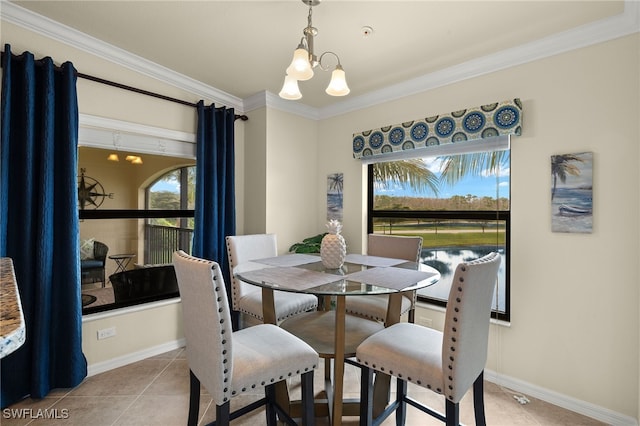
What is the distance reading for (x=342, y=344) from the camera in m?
1.73

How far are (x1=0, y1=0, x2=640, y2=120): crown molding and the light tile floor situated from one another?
2.44 m

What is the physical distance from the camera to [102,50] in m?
2.43

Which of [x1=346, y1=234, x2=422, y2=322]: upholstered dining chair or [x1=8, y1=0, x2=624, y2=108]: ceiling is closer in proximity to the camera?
[x1=8, y1=0, x2=624, y2=108]: ceiling

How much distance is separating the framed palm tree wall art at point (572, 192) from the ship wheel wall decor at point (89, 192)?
3449 mm

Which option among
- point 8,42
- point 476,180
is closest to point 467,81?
point 476,180

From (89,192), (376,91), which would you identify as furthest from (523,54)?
(89,192)

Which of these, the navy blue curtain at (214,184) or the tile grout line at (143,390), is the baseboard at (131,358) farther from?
the navy blue curtain at (214,184)

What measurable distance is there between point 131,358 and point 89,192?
1422 mm

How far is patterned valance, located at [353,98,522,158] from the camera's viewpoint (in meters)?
2.39

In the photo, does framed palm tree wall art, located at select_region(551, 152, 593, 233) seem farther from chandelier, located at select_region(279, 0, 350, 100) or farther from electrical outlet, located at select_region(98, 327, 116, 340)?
electrical outlet, located at select_region(98, 327, 116, 340)

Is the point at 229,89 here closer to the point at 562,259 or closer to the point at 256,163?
the point at 256,163

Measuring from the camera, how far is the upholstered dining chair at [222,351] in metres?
1.36

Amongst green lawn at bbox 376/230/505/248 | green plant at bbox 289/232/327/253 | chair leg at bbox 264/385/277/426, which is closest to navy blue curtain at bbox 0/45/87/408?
chair leg at bbox 264/385/277/426

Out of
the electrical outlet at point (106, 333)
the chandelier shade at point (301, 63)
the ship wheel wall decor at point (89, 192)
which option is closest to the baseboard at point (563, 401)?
the chandelier shade at point (301, 63)
